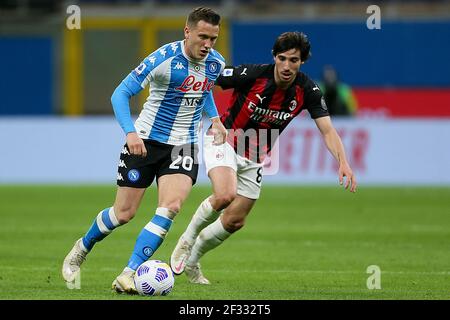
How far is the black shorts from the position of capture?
8.67 m

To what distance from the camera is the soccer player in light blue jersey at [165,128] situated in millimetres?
8438

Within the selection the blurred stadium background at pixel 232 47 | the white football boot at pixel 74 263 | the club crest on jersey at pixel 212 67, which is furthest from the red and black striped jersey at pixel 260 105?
the blurred stadium background at pixel 232 47

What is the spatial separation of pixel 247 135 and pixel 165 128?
4.45ft

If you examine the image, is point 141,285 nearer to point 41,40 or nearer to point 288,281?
point 288,281

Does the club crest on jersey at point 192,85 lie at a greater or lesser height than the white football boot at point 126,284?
greater

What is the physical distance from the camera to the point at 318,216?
16.0 metres

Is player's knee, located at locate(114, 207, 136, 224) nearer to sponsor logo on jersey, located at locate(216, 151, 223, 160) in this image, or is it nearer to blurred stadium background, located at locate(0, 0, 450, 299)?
blurred stadium background, located at locate(0, 0, 450, 299)

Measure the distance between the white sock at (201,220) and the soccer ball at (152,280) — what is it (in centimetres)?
122

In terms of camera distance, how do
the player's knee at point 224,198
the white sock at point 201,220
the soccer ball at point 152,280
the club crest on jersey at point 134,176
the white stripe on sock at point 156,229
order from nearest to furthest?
1. the soccer ball at point 152,280
2. the white stripe on sock at point 156,229
3. the club crest on jersey at point 134,176
4. the player's knee at point 224,198
5. the white sock at point 201,220

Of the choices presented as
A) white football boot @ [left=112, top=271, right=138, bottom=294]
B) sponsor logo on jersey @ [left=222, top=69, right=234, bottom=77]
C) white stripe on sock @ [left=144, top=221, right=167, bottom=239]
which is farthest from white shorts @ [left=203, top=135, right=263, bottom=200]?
white football boot @ [left=112, top=271, right=138, bottom=294]

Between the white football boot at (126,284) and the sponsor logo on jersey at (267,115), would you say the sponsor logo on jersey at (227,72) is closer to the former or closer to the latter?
the sponsor logo on jersey at (267,115)

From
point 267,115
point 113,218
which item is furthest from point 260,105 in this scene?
point 113,218

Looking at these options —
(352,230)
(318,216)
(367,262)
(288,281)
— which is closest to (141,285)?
(288,281)

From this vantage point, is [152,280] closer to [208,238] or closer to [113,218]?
[113,218]
